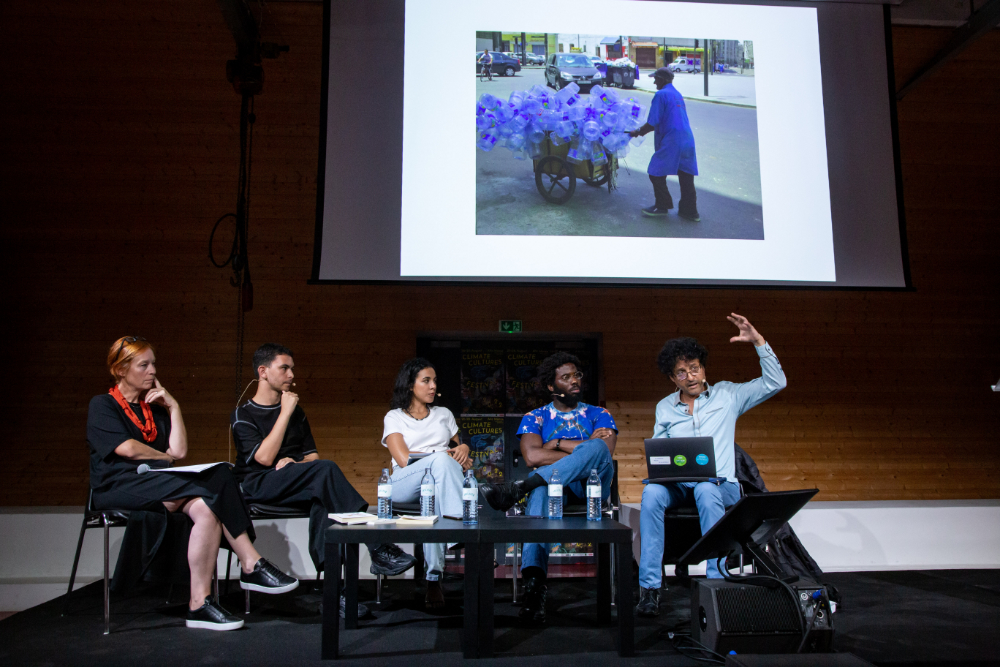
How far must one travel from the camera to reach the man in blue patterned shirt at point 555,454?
2961 mm

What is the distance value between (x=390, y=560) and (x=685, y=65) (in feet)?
10.7

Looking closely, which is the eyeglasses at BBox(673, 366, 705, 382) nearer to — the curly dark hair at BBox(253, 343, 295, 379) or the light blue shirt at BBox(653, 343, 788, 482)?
the light blue shirt at BBox(653, 343, 788, 482)

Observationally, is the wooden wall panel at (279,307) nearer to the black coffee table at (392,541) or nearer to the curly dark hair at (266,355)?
the curly dark hair at (266,355)

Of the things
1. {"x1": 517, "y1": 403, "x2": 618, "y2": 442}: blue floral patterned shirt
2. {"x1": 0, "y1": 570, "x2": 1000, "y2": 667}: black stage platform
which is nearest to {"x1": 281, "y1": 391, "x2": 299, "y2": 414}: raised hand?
{"x1": 0, "y1": 570, "x2": 1000, "y2": 667}: black stage platform

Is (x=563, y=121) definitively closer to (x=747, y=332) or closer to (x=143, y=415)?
(x=747, y=332)

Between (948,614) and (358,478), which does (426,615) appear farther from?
(948,614)

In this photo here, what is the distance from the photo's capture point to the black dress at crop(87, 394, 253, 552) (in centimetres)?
283

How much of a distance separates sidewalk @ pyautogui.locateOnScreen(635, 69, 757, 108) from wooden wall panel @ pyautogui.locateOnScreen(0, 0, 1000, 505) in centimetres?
125

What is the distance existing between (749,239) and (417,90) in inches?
81.2

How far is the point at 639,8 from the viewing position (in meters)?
4.33

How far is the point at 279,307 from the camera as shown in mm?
4664

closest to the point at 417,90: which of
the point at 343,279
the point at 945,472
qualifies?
the point at 343,279

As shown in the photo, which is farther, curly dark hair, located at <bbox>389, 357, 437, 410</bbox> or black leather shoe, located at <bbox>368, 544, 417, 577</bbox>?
curly dark hair, located at <bbox>389, 357, 437, 410</bbox>

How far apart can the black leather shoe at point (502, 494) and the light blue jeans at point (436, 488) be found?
13 centimetres
